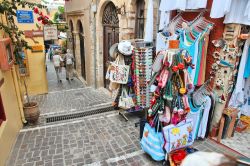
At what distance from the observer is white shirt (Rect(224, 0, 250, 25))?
3242 millimetres

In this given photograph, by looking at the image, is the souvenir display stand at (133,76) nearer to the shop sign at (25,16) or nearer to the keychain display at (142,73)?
the keychain display at (142,73)

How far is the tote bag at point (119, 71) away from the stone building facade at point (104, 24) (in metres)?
1.29

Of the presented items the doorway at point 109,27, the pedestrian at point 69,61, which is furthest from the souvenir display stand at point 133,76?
the pedestrian at point 69,61

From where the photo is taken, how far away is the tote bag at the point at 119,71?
4.77 metres

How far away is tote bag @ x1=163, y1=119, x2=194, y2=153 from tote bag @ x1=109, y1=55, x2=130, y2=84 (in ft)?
6.40

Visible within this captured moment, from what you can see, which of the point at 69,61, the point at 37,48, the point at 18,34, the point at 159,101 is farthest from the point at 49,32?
the point at 159,101

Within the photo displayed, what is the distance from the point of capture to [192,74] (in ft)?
12.3

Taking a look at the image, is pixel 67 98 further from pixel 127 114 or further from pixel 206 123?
pixel 206 123

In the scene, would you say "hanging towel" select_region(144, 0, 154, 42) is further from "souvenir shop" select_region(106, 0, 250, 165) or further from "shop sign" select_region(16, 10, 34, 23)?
"shop sign" select_region(16, 10, 34, 23)

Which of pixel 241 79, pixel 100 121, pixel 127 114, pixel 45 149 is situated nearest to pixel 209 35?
pixel 241 79

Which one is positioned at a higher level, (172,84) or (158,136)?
(172,84)

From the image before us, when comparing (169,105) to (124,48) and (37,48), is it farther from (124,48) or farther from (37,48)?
(37,48)

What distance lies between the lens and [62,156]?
3.66 metres

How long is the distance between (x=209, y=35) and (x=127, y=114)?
9.69 feet
